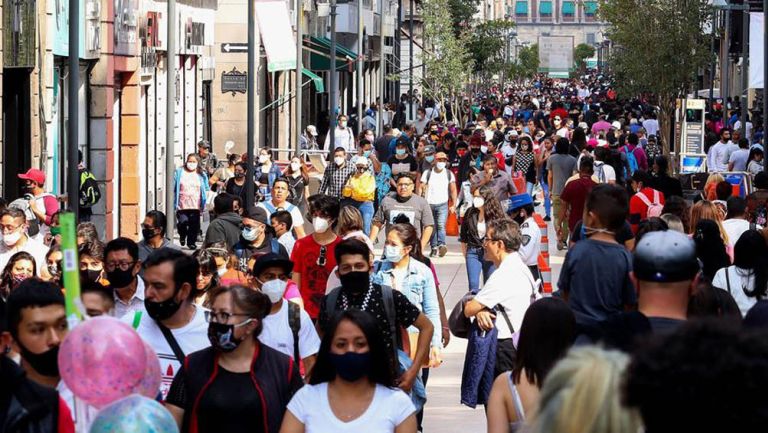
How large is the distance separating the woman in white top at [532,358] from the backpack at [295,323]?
6.99 ft

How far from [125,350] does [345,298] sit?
3.98m

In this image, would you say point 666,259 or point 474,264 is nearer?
point 666,259

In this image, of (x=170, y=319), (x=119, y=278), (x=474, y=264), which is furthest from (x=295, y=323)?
(x=474, y=264)

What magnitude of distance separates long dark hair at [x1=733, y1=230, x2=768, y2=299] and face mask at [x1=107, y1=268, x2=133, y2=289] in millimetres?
3444

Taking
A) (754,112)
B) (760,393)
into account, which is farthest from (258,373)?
(754,112)

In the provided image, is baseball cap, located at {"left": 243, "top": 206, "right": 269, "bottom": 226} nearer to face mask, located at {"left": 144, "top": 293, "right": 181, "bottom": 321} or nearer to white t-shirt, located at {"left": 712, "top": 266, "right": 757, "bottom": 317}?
white t-shirt, located at {"left": 712, "top": 266, "right": 757, "bottom": 317}

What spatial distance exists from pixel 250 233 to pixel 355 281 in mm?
4003

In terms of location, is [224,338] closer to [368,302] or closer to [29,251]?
[368,302]

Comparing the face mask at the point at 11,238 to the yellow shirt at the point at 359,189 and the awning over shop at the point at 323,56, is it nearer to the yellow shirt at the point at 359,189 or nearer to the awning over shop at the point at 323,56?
the yellow shirt at the point at 359,189

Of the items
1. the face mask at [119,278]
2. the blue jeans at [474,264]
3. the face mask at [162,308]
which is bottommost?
the blue jeans at [474,264]

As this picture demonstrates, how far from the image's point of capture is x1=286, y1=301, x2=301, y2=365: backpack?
27.5 feet

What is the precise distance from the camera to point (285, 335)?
27.4 ft

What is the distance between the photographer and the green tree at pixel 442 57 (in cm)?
6531

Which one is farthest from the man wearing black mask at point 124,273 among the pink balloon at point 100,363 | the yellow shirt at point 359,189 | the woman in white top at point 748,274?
the yellow shirt at point 359,189
